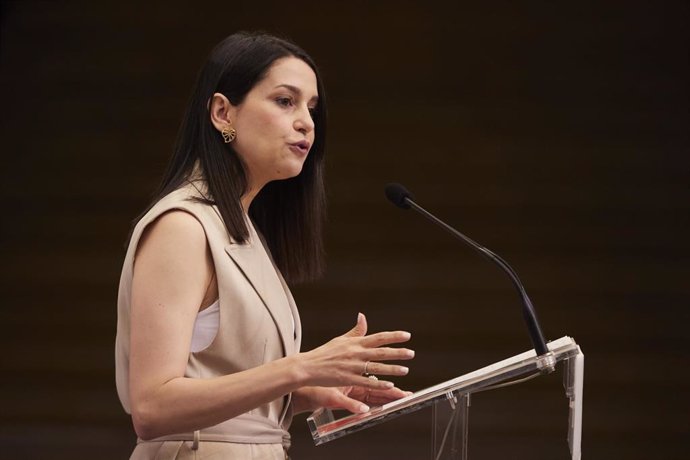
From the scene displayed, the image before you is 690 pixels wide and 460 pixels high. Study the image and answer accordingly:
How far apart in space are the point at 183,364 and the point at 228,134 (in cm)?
55

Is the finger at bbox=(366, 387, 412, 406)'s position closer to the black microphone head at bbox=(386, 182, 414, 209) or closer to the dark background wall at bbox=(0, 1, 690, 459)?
the black microphone head at bbox=(386, 182, 414, 209)

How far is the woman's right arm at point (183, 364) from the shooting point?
1.65m

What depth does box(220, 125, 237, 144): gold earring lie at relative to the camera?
2.07 m

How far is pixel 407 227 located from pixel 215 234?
2.79m

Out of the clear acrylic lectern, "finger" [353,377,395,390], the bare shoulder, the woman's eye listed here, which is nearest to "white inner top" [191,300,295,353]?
the bare shoulder

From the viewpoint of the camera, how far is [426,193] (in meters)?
4.57

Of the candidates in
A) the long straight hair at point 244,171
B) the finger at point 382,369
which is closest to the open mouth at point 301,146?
the long straight hair at point 244,171

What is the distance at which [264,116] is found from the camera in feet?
6.75

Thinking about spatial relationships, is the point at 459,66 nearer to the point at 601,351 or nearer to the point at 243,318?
the point at 601,351

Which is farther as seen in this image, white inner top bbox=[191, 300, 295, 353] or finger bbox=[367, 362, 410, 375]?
white inner top bbox=[191, 300, 295, 353]

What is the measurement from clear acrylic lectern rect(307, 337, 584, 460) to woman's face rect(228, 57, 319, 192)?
0.54 metres

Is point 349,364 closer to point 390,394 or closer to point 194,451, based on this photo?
point 390,394

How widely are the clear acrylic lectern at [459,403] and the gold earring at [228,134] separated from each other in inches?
23.8

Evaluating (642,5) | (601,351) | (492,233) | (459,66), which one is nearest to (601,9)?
(642,5)
